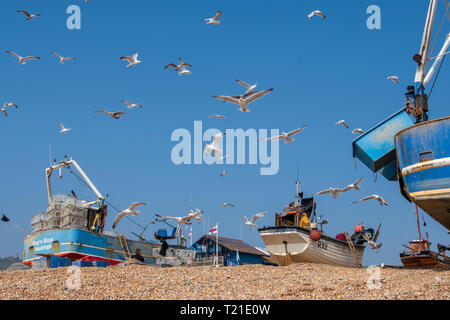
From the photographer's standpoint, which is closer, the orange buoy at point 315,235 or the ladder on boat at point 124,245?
the orange buoy at point 315,235

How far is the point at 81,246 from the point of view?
99.5ft

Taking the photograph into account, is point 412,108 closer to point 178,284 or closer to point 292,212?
point 292,212

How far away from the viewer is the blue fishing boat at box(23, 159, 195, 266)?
3034 centimetres

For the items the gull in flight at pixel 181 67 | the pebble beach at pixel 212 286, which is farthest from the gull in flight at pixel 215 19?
the pebble beach at pixel 212 286

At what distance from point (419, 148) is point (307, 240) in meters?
7.47

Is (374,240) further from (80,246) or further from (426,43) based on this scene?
(80,246)

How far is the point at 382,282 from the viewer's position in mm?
13453

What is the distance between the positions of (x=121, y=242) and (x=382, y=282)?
2302 centimetres

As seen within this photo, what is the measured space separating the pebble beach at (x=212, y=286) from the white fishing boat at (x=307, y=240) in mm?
9217

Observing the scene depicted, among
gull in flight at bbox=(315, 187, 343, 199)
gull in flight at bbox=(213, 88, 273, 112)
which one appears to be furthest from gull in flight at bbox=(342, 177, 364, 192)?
gull in flight at bbox=(213, 88, 273, 112)

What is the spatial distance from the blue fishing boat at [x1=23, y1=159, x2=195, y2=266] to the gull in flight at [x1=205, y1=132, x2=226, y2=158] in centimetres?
977

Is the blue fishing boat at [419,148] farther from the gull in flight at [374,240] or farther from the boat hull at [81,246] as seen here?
the boat hull at [81,246]

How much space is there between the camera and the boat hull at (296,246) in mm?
24609
